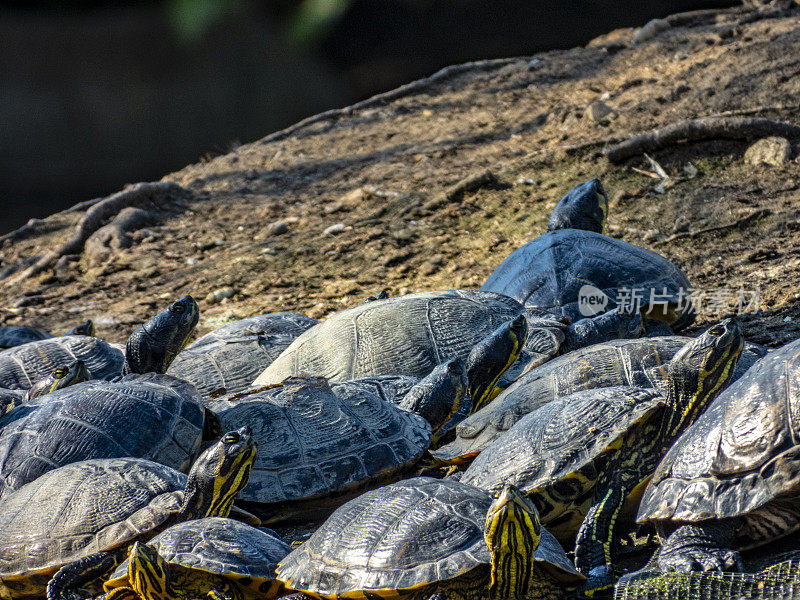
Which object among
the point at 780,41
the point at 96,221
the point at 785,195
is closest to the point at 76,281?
the point at 96,221

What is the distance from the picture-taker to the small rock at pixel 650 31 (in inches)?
445

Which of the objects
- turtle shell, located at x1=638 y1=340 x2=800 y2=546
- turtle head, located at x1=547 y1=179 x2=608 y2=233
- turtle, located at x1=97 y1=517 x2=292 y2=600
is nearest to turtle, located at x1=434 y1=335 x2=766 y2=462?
turtle shell, located at x1=638 y1=340 x2=800 y2=546

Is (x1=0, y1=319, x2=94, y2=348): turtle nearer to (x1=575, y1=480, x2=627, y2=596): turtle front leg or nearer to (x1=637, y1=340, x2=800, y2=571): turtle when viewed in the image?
(x1=575, y1=480, x2=627, y2=596): turtle front leg

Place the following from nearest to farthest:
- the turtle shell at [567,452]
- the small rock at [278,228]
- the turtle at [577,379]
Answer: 1. the turtle shell at [567,452]
2. the turtle at [577,379]
3. the small rock at [278,228]

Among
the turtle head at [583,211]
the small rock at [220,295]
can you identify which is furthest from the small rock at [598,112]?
the small rock at [220,295]

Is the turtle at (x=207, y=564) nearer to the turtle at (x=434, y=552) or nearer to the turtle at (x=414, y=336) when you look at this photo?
the turtle at (x=434, y=552)

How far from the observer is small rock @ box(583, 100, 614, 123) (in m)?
8.56

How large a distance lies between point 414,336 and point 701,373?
70.5 inches

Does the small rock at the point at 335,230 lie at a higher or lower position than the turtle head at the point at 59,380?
lower

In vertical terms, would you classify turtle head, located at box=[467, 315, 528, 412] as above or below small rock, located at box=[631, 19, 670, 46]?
below

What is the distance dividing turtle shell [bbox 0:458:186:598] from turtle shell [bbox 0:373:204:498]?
0.28m

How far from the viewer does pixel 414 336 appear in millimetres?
4363

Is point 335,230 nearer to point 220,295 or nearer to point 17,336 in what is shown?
point 220,295

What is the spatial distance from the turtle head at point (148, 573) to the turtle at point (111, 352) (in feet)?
7.17
